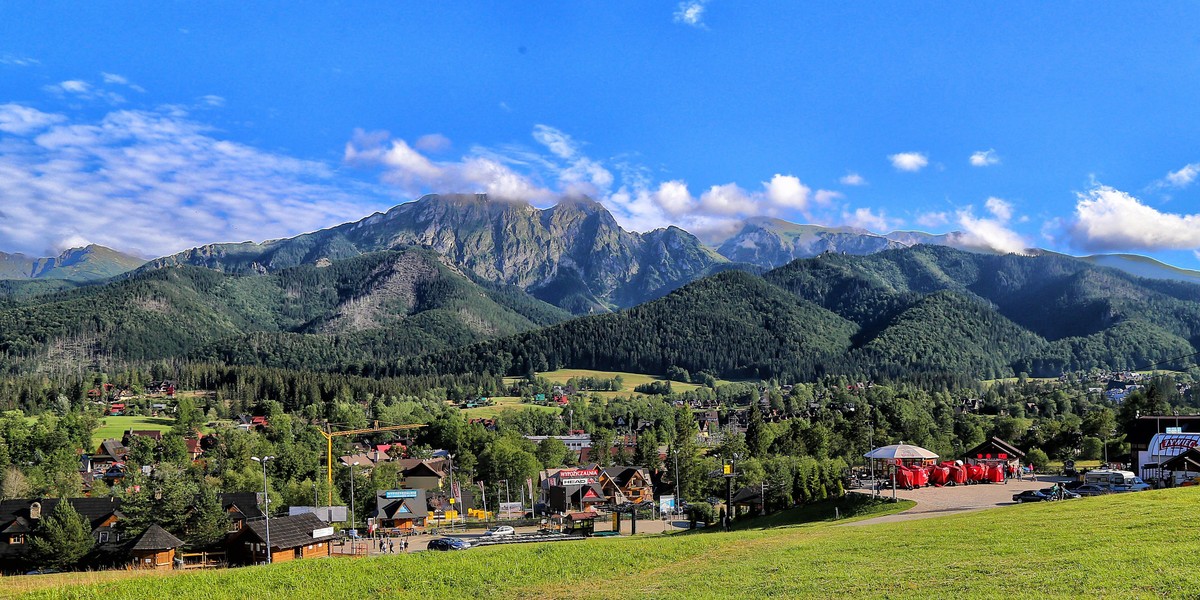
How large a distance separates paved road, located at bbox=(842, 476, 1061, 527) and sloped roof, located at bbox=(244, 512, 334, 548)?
28.7m

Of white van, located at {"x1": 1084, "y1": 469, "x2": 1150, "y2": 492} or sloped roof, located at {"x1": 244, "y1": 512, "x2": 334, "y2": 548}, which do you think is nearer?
sloped roof, located at {"x1": 244, "y1": 512, "x2": 334, "y2": 548}

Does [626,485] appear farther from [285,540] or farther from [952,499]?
[285,540]

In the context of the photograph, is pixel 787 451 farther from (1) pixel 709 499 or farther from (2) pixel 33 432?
(2) pixel 33 432

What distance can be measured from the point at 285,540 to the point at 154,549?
10.0m

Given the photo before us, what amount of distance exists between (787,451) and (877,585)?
72.9 meters

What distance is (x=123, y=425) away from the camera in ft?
443

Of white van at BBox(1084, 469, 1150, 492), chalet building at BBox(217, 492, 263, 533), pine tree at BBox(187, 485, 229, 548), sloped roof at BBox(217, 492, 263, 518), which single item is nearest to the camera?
white van at BBox(1084, 469, 1150, 492)

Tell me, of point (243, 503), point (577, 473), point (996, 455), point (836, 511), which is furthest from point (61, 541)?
point (996, 455)

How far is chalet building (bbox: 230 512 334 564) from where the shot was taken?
142 feet

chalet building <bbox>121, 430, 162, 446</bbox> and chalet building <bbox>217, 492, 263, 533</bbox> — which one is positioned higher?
chalet building <bbox>121, 430, 162, 446</bbox>

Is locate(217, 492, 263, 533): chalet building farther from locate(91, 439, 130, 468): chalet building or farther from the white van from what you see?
the white van

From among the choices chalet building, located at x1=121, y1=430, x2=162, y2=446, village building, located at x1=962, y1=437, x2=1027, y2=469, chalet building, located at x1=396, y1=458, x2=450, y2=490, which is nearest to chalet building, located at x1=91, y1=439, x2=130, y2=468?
chalet building, located at x1=121, y1=430, x2=162, y2=446

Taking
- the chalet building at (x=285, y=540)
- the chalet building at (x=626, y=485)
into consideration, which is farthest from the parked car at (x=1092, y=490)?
the chalet building at (x=626, y=485)

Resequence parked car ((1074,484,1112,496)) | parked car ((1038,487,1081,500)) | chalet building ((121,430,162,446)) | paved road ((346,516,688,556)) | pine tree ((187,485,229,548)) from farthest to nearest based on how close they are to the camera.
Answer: chalet building ((121,430,162,446))
paved road ((346,516,688,556))
pine tree ((187,485,229,548))
parked car ((1074,484,1112,496))
parked car ((1038,487,1081,500))
